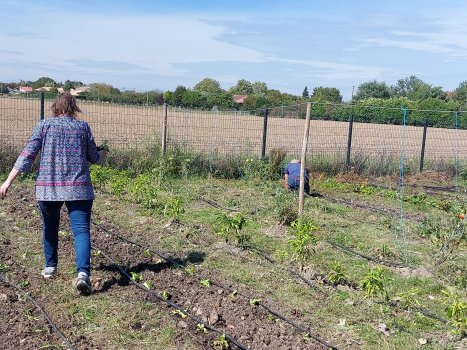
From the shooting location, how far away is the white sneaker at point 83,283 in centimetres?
471

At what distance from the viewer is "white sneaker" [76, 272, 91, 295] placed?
4.71 metres

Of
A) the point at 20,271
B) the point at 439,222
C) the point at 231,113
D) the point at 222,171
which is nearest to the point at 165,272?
the point at 20,271

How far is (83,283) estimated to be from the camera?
15.4 ft

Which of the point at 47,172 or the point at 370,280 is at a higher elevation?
the point at 47,172

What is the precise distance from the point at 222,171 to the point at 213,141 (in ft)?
3.87

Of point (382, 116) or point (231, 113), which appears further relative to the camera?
point (382, 116)

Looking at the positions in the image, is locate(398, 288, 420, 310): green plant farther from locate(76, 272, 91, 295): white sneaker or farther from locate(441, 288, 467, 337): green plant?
locate(76, 272, 91, 295): white sneaker

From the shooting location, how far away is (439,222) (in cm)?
780

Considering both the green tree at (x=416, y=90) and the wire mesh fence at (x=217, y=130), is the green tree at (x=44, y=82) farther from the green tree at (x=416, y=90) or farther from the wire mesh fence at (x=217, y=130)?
the green tree at (x=416, y=90)

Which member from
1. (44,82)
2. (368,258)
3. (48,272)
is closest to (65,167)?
(48,272)

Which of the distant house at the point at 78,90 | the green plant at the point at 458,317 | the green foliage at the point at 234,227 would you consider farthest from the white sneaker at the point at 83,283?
the distant house at the point at 78,90

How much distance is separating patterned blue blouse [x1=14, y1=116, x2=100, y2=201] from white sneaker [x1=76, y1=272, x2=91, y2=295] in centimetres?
68

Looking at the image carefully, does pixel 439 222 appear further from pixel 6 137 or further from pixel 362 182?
pixel 6 137

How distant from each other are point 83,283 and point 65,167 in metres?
1.02
